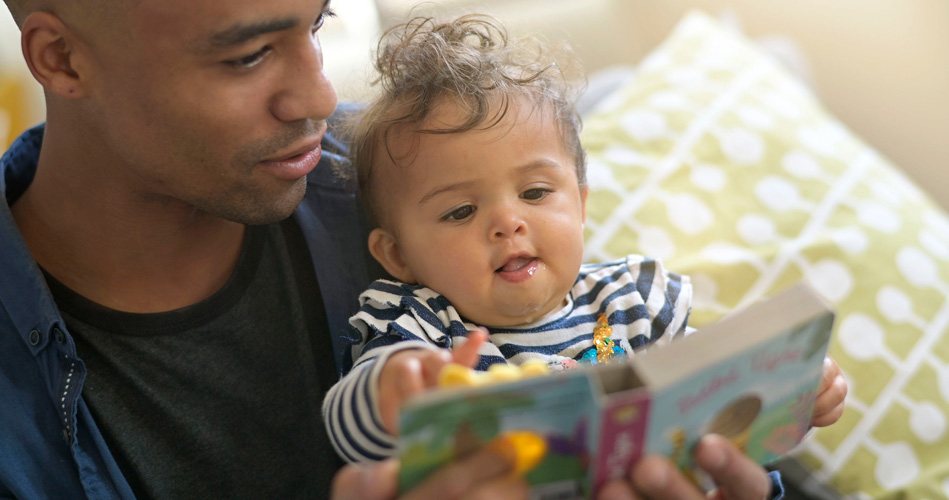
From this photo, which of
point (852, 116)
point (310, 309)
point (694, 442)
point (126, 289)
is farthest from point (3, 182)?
point (852, 116)

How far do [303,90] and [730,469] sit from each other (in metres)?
0.75

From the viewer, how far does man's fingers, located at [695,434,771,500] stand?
785 millimetres

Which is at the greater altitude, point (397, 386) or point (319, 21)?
point (319, 21)

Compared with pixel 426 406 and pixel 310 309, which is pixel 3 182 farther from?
pixel 426 406

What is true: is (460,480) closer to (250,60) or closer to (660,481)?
(660,481)

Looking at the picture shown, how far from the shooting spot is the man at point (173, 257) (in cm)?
110

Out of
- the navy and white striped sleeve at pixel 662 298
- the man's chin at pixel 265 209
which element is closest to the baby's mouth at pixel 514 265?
the navy and white striped sleeve at pixel 662 298

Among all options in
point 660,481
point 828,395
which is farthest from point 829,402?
point 660,481

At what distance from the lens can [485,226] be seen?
3.64ft

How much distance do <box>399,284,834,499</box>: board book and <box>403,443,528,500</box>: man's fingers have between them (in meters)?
0.01

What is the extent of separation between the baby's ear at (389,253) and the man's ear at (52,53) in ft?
1.57

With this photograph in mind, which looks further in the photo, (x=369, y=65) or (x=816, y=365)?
(x=369, y=65)

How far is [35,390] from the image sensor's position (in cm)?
116

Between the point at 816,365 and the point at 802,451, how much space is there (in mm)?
852
